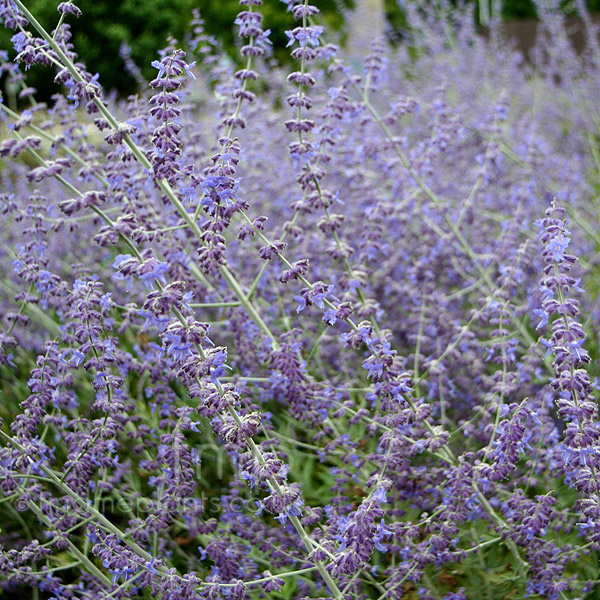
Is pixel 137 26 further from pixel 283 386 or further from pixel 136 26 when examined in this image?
pixel 283 386

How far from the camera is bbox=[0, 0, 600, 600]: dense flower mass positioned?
6.10ft

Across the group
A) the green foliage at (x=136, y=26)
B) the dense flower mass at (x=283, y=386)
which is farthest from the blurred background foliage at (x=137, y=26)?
the dense flower mass at (x=283, y=386)

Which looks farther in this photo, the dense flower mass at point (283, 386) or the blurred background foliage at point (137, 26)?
the blurred background foliage at point (137, 26)

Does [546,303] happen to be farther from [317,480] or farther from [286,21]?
[286,21]

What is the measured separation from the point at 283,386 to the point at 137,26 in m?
12.7

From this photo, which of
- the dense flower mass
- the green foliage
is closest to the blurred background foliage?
the green foliage

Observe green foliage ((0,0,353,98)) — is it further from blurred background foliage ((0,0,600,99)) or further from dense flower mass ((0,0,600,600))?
dense flower mass ((0,0,600,600))

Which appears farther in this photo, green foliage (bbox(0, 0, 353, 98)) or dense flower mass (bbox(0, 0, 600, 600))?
green foliage (bbox(0, 0, 353, 98))

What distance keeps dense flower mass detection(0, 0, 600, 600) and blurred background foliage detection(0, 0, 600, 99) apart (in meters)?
9.85

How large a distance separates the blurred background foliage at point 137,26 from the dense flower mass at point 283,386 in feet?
32.3

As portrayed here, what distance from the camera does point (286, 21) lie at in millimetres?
12742

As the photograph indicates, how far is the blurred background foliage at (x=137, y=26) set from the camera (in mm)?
12945

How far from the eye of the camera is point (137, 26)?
45.0 ft

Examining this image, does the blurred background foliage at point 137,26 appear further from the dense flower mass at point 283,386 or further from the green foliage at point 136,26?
the dense flower mass at point 283,386
